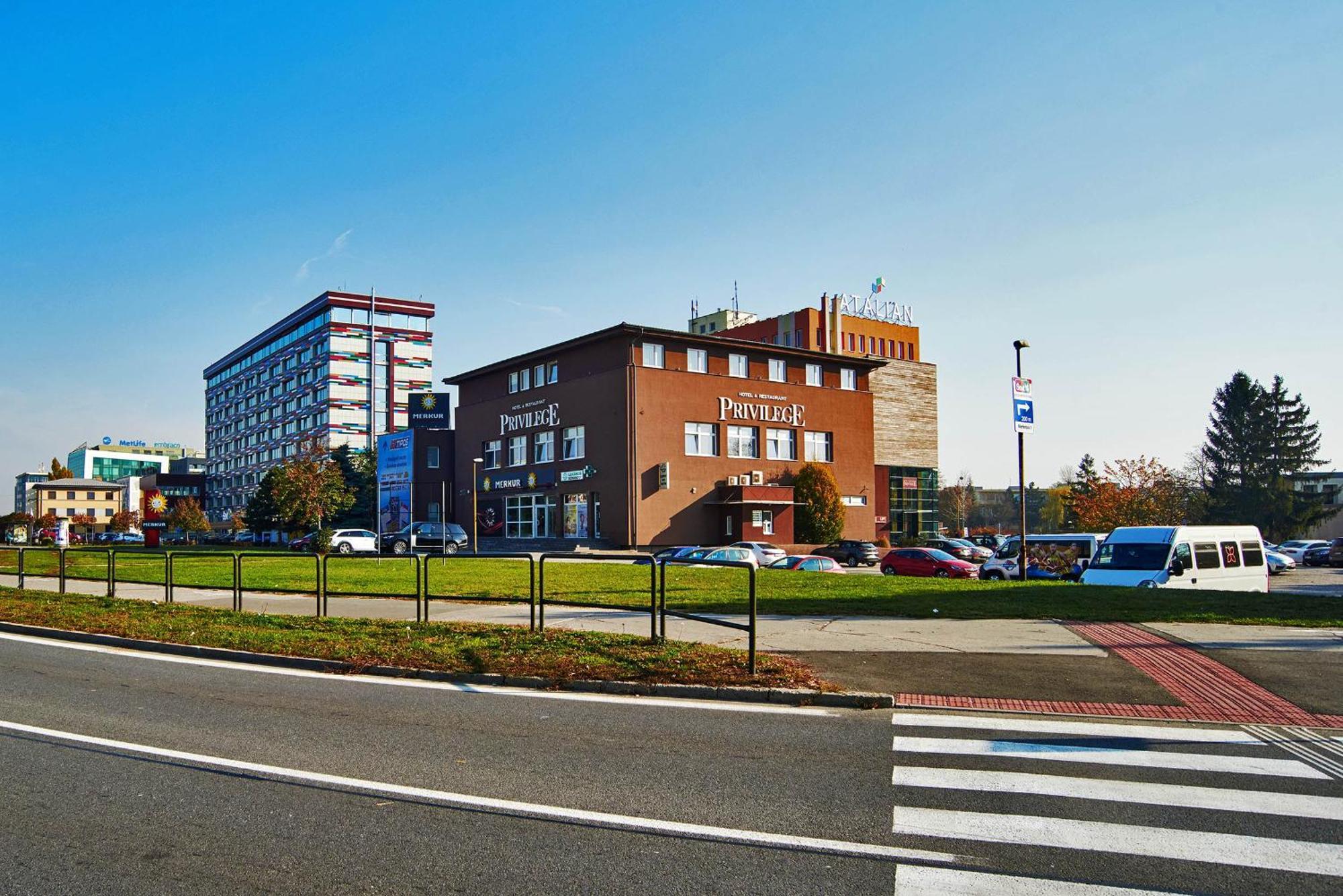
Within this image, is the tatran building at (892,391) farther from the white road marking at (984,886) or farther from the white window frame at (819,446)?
the white road marking at (984,886)

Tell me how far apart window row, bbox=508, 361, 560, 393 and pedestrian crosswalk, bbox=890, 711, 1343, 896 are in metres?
51.6

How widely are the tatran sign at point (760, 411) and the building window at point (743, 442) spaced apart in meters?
0.71

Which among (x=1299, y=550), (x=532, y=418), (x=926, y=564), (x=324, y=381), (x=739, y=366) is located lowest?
(x=1299, y=550)

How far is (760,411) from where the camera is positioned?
57.9 metres

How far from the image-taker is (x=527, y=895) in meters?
4.55

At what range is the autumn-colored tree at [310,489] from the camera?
1905 inches

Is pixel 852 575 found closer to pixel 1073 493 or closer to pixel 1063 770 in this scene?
pixel 1063 770

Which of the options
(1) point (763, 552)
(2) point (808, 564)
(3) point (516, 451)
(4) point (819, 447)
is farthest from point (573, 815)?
(4) point (819, 447)

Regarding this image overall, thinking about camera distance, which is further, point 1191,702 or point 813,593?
point 813,593

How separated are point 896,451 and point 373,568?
61.5m

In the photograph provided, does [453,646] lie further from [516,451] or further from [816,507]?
[516,451]

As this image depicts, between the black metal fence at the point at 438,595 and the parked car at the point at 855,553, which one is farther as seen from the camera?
the parked car at the point at 855,553

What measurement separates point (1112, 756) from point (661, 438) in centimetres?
4661

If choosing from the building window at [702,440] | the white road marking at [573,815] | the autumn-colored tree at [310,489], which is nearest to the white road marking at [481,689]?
the white road marking at [573,815]
